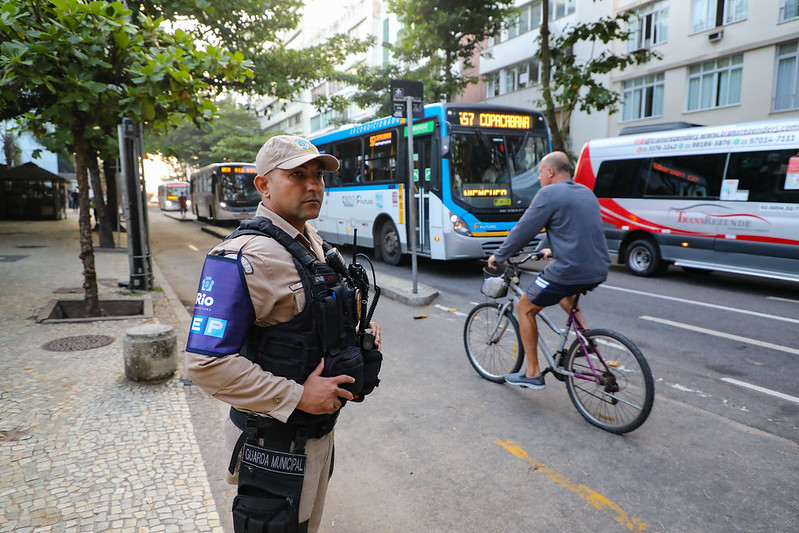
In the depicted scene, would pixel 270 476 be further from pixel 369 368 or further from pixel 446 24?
pixel 446 24

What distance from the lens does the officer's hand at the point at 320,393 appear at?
1701 millimetres

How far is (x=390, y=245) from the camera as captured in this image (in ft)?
39.2

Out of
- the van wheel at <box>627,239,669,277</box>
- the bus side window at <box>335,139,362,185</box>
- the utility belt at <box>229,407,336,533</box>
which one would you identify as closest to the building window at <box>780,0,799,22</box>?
the van wheel at <box>627,239,669,277</box>

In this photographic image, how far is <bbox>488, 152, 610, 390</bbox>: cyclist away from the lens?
3904 mm

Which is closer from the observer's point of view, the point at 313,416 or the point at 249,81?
the point at 313,416

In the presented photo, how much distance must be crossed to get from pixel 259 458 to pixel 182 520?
4.60 feet

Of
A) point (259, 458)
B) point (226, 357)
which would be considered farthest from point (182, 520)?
point (226, 357)

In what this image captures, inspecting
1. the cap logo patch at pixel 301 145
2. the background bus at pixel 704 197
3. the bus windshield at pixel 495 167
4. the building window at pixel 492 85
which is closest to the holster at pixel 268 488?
the cap logo patch at pixel 301 145

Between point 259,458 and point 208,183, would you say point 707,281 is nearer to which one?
point 259,458

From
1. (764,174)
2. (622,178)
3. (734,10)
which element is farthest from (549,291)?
(734,10)

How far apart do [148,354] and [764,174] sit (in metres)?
9.43

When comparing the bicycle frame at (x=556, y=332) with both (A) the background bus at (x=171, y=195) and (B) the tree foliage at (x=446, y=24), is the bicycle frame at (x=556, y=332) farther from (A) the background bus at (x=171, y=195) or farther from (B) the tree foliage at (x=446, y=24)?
(A) the background bus at (x=171, y=195)

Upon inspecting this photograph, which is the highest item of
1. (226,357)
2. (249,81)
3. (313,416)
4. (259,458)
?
(249,81)

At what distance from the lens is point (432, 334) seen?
21.7 ft
